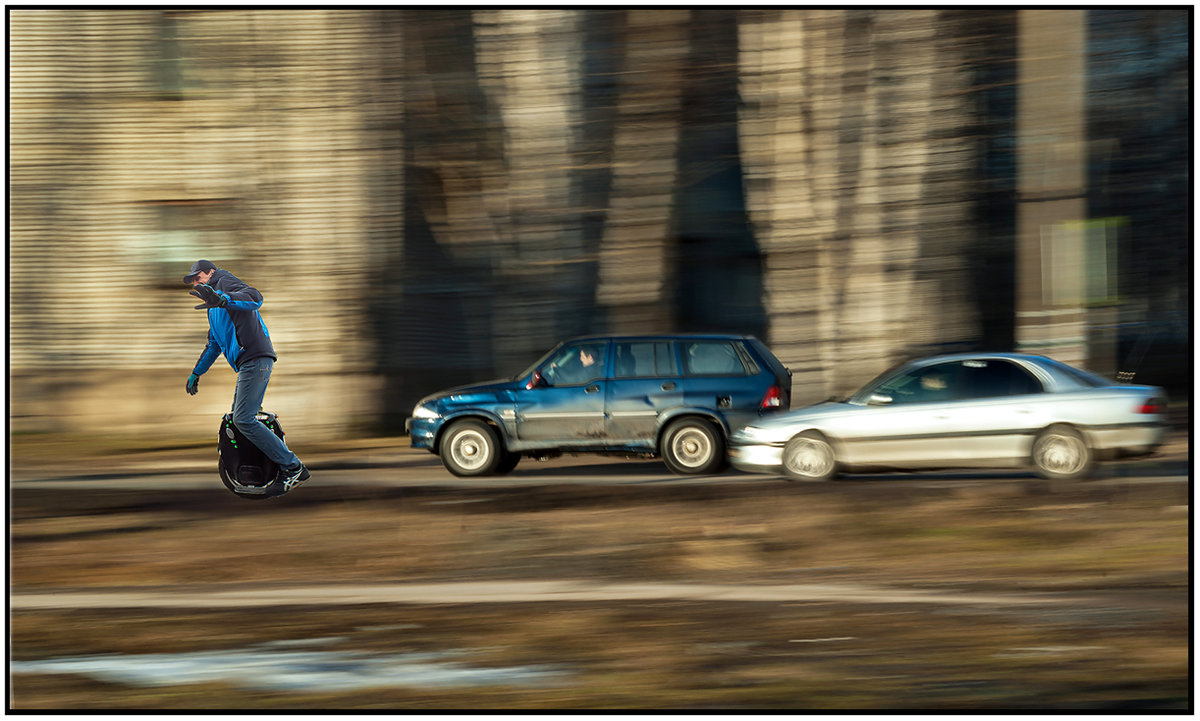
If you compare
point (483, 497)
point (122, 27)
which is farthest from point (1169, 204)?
point (122, 27)

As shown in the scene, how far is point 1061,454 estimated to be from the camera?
1085 centimetres

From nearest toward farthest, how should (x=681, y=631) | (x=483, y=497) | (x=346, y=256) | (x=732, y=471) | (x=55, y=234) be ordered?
(x=681, y=631) → (x=483, y=497) → (x=732, y=471) → (x=346, y=256) → (x=55, y=234)

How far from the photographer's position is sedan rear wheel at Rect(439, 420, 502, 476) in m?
12.4

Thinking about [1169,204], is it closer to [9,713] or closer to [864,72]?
[864,72]

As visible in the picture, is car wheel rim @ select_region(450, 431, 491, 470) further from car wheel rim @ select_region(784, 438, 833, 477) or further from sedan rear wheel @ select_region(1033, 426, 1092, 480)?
sedan rear wheel @ select_region(1033, 426, 1092, 480)

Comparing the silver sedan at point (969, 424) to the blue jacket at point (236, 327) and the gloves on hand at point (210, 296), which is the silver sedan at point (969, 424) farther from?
the gloves on hand at point (210, 296)

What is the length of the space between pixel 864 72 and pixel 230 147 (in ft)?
28.4

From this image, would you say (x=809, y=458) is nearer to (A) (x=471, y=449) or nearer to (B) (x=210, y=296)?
(A) (x=471, y=449)

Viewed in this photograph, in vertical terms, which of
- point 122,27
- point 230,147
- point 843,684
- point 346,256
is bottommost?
point 843,684

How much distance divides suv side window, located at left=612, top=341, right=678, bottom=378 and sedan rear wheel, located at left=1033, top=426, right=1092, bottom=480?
362 cm

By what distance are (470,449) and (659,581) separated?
4.27m

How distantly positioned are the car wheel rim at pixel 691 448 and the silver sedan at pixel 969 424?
488mm

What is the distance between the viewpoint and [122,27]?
16.6m

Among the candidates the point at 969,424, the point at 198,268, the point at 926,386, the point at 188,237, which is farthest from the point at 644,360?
the point at 188,237
